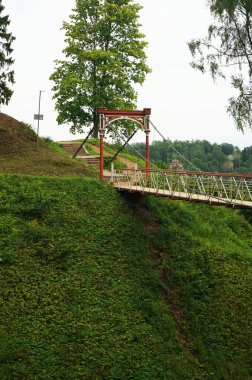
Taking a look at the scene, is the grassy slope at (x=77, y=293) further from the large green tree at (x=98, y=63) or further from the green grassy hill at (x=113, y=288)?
the large green tree at (x=98, y=63)

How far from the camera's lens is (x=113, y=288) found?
12172 mm

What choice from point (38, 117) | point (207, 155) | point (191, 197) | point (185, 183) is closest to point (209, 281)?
point (191, 197)

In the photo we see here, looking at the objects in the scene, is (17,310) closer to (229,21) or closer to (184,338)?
(184,338)

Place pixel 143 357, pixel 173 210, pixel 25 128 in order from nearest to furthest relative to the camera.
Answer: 1. pixel 143 357
2. pixel 173 210
3. pixel 25 128

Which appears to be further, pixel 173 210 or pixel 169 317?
pixel 173 210

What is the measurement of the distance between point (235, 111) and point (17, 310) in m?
9.59

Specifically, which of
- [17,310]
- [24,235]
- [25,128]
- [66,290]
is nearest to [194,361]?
[66,290]

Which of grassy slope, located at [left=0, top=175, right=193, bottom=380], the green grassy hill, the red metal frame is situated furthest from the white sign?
grassy slope, located at [left=0, top=175, right=193, bottom=380]

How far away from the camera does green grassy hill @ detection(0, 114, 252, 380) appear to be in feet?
33.5

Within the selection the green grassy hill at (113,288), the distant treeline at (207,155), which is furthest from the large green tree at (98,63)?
the distant treeline at (207,155)

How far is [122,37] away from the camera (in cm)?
2566

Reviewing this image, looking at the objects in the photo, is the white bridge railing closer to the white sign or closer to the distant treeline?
the white sign

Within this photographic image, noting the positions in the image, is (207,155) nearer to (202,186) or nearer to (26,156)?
(26,156)

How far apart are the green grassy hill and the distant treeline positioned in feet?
181
